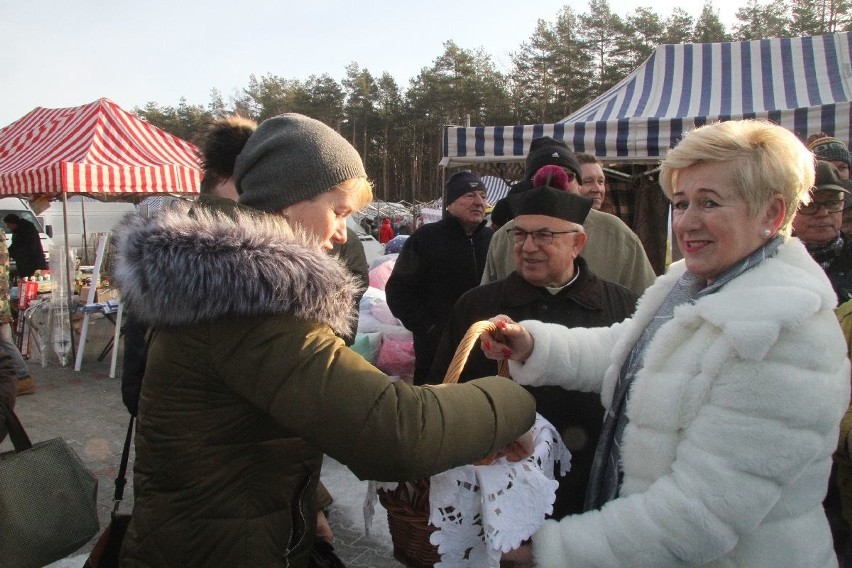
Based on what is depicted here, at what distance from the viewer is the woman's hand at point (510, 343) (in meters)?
1.82

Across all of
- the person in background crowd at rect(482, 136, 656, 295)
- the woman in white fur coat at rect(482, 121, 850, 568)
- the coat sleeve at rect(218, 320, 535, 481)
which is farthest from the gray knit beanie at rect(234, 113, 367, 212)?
the person in background crowd at rect(482, 136, 656, 295)

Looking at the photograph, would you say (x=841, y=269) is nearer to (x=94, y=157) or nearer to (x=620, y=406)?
(x=620, y=406)

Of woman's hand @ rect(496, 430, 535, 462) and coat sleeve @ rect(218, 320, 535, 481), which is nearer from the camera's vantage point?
coat sleeve @ rect(218, 320, 535, 481)

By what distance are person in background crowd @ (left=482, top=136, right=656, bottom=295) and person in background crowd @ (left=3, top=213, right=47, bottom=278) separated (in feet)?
32.0

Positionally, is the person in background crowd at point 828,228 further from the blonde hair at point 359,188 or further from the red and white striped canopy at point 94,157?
the red and white striped canopy at point 94,157

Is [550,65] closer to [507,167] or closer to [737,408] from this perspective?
[507,167]

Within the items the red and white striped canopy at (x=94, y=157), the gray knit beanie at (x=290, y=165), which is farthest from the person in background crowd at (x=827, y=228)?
the red and white striped canopy at (x=94, y=157)

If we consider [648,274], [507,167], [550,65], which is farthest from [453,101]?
[648,274]

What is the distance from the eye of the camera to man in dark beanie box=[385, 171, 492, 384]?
14.8 feet

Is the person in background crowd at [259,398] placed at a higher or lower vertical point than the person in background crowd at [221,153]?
lower

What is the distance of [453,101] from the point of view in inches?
1855

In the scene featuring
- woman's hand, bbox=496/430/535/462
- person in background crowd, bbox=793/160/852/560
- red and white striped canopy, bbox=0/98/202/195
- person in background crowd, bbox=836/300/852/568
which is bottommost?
person in background crowd, bbox=836/300/852/568

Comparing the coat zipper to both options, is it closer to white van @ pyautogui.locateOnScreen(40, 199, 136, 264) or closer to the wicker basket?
the wicker basket

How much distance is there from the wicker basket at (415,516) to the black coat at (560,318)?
68cm
